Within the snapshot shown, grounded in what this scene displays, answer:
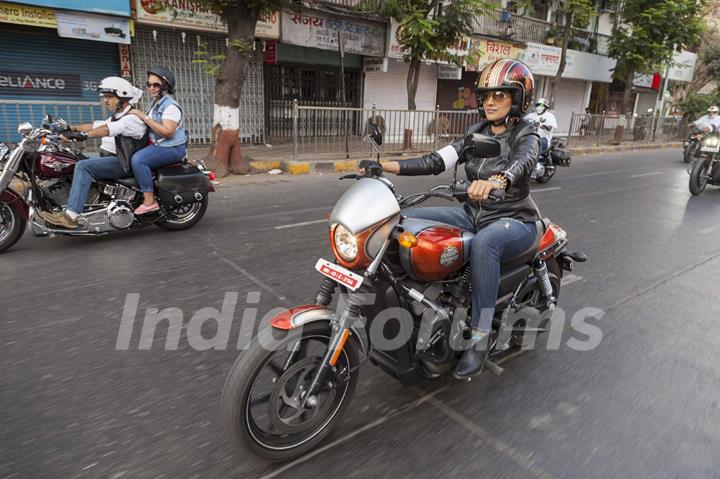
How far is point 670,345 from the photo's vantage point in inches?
144

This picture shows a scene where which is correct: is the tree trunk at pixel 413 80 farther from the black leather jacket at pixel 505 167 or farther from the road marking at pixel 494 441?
the road marking at pixel 494 441

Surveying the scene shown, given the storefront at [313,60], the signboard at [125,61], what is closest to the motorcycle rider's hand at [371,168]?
the storefront at [313,60]

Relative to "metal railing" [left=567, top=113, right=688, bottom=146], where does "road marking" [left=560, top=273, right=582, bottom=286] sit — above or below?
below

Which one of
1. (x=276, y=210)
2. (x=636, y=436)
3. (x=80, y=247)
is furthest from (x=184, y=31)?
(x=636, y=436)

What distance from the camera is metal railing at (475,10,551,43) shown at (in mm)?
20281

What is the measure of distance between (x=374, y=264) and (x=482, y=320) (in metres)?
0.86

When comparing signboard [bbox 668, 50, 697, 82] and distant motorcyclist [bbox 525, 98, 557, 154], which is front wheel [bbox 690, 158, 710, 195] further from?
signboard [bbox 668, 50, 697, 82]

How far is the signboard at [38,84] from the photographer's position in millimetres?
11266

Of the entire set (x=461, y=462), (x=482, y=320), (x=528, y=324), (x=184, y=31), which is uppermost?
(x=184, y=31)

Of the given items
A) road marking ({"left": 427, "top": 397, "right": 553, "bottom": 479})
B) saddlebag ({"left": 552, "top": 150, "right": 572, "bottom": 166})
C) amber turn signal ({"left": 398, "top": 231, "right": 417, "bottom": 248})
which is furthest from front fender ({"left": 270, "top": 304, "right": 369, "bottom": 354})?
saddlebag ({"left": 552, "top": 150, "right": 572, "bottom": 166})

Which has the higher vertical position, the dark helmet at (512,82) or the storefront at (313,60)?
the storefront at (313,60)

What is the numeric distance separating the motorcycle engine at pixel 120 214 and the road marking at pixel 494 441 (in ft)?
13.4

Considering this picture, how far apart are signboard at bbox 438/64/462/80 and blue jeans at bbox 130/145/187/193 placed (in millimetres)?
14878

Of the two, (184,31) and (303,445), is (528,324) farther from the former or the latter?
(184,31)
